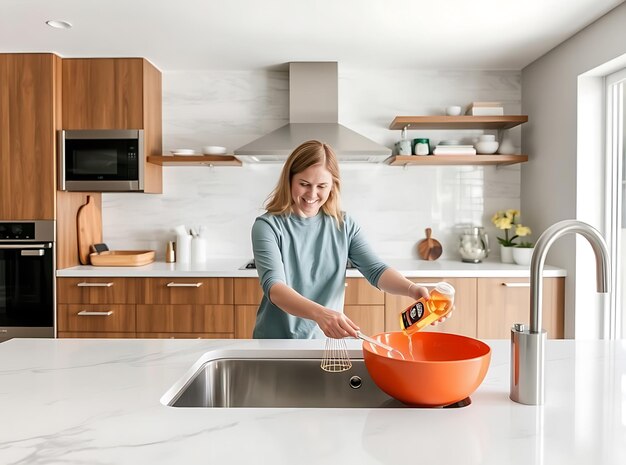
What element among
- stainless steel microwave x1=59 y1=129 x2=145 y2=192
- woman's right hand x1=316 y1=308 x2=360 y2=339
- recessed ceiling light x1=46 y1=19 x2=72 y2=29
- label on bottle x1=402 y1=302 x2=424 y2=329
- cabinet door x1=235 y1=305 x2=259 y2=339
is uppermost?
recessed ceiling light x1=46 y1=19 x2=72 y2=29

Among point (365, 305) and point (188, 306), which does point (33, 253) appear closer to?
point (188, 306)

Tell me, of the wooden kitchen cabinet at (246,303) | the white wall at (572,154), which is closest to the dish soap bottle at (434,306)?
the wooden kitchen cabinet at (246,303)

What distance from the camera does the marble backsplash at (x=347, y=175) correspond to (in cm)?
372

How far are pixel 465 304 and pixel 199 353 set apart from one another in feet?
6.93

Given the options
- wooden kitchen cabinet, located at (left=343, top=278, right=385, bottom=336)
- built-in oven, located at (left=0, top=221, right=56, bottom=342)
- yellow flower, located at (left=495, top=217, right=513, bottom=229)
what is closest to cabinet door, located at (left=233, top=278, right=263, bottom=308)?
wooden kitchen cabinet, located at (left=343, top=278, right=385, bottom=336)

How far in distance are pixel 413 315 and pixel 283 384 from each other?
461 millimetres

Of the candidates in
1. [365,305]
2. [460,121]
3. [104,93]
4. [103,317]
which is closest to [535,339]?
[365,305]

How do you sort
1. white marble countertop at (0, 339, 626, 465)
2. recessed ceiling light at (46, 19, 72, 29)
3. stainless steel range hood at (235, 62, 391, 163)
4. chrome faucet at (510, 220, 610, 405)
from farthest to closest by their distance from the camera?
stainless steel range hood at (235, 62, 391, 163)
recessed ceiling light at (46, 19, 72, 29)
chrome faucet at (510, 220, 610, 405)
white marble countertop at (0, 339, 626, 465)

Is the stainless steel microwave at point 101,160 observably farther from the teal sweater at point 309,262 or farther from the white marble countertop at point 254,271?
the teal sweater at point 309,262

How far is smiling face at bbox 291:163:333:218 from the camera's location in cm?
176

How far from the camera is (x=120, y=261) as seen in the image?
11.1 feet

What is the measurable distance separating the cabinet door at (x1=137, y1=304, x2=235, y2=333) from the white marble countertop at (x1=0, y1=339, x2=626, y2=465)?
186 cm

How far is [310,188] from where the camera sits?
70.5 inches

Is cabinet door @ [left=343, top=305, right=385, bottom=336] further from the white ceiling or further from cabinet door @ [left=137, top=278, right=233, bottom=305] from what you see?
the white ceiling
